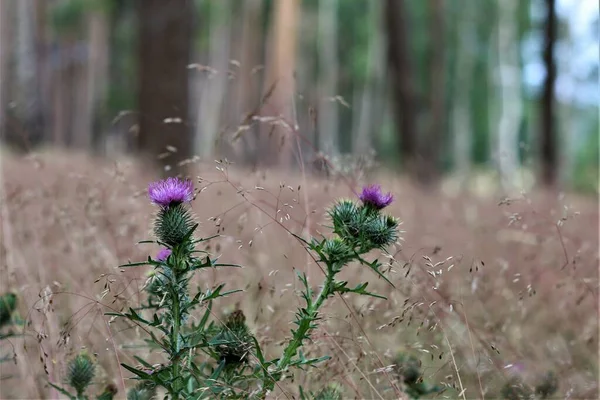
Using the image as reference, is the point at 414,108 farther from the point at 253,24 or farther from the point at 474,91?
the point at 474,91

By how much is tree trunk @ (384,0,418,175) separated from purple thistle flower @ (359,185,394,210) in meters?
11.2

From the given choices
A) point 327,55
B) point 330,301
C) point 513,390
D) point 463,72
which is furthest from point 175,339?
point 463,72

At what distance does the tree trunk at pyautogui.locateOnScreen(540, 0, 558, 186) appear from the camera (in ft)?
39.9

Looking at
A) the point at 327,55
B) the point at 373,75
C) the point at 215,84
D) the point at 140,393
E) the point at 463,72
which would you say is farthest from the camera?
the point at 463,72

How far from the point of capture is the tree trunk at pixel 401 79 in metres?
12.9

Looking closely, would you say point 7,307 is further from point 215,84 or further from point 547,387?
point 215,84

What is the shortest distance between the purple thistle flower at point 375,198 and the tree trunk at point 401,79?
36.6 feet

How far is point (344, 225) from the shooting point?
1559mm

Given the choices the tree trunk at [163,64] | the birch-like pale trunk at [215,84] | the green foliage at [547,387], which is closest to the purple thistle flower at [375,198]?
the green foliage at [547,387]

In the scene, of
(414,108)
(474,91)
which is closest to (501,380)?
(414,108)

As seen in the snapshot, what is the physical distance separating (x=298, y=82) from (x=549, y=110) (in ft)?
19.1

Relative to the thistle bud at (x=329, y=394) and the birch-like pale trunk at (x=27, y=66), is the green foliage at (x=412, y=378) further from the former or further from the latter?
the birch-like pale trunk at (x=27, y=66)

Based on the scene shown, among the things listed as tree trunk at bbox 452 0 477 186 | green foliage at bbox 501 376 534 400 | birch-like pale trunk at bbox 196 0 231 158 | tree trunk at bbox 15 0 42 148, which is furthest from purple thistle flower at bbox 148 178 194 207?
tree trunk at bbox 452 0 477 186

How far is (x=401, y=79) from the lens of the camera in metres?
13.0
